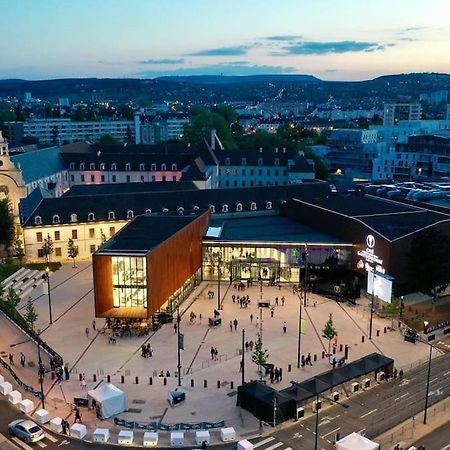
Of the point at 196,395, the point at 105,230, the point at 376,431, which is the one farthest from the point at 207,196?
the point at 376,431

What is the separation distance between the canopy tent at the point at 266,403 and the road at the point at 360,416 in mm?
1005

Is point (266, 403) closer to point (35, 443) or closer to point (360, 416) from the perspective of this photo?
point (360, 416)

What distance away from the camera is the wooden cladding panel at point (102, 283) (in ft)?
172

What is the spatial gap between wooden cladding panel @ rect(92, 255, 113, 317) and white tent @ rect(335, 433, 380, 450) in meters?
27.4

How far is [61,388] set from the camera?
1647 inches

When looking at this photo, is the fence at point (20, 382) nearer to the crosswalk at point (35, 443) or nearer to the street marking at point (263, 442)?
the crosswalk at point (35, 443)

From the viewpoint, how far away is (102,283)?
173 feet

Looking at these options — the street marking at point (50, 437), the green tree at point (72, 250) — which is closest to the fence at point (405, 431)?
the street marking at point (50, 437)

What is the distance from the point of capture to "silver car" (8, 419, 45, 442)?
3475 centimetres

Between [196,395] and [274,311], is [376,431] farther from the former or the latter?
[274,311]

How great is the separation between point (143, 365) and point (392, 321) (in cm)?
2602

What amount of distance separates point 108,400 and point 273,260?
1394 inches

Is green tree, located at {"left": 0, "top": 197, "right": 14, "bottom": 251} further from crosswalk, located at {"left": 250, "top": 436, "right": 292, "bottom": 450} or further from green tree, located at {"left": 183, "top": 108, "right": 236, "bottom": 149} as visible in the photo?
green tree, located at {"left": 183, "top": 108, "right": 236, "bottom": 149}

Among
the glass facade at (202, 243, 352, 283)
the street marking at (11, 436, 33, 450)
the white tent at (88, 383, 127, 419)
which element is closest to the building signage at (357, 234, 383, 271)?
the glass facade at (202, 243, 352, 283)
